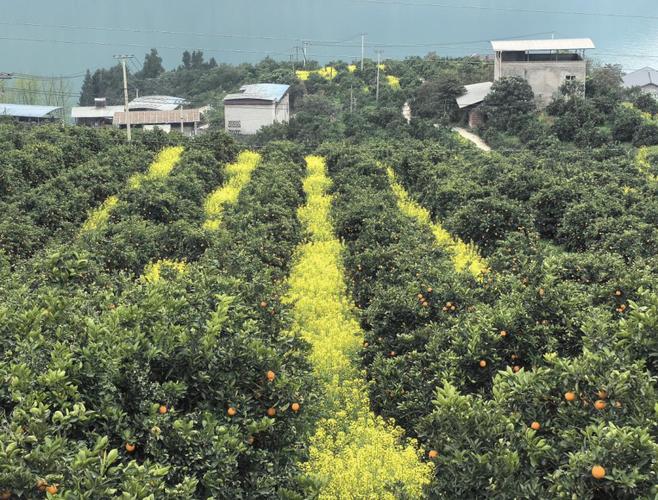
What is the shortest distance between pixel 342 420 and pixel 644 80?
78780mm

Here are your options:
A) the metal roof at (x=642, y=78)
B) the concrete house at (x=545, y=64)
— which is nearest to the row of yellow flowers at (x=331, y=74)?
the concrete house at (x=545, y=64)

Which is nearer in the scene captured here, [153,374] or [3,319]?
[153,374]

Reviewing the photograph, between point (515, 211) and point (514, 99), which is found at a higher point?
point (514, 99)

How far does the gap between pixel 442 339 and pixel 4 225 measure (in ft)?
37.6

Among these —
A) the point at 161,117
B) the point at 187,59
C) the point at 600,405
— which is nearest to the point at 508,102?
the point at 161,117

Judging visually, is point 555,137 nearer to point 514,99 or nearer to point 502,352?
point 514,99

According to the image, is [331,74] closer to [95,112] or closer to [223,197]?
[95,112]

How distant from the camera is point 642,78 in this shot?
7325 centimetres

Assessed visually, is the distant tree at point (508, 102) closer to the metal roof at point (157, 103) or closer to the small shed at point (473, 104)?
the small shed at point (473, 104)

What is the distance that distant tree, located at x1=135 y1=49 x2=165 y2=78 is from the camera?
93.6m

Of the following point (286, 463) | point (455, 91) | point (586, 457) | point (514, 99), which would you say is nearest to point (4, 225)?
point (286, 463)

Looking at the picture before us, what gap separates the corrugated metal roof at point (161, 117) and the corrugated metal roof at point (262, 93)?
496 cm

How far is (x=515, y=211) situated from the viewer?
1537 centimetres

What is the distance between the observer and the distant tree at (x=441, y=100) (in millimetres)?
53031
